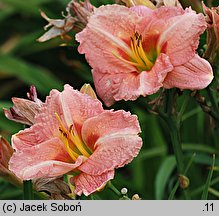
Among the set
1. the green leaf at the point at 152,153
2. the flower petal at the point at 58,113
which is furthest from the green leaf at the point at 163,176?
the flower petal at the point at 58,113

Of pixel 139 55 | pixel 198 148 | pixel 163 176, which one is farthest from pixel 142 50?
pixel 198 148

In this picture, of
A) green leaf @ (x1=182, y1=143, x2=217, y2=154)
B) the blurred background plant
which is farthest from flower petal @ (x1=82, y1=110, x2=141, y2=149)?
green leaf @ (x1=182, y1=143, x2=217, y2=154)

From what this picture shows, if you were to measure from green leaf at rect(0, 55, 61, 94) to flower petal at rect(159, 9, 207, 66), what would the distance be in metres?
0.88

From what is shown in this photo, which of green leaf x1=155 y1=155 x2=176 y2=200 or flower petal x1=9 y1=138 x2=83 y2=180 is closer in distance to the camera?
flower petal x1=9 y1=138 x2=83 y2=180

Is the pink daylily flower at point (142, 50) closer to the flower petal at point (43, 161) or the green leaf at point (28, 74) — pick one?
the flower petal at point (43, 161)

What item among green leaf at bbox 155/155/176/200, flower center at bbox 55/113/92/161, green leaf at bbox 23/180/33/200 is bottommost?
green leaf at bbox 155/155/176/200

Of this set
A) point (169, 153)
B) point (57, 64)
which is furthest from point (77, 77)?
point (169, 153)

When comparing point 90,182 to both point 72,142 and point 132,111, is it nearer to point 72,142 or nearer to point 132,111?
point 72,142

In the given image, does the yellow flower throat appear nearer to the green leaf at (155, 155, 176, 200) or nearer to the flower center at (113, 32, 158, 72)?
the flower center at (113, 32, 158, 72)

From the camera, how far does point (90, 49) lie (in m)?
0.75

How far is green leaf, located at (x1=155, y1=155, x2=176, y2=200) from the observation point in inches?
47.4

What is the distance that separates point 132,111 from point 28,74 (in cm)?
28

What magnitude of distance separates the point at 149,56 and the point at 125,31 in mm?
46

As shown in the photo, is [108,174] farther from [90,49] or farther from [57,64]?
[57,64]
